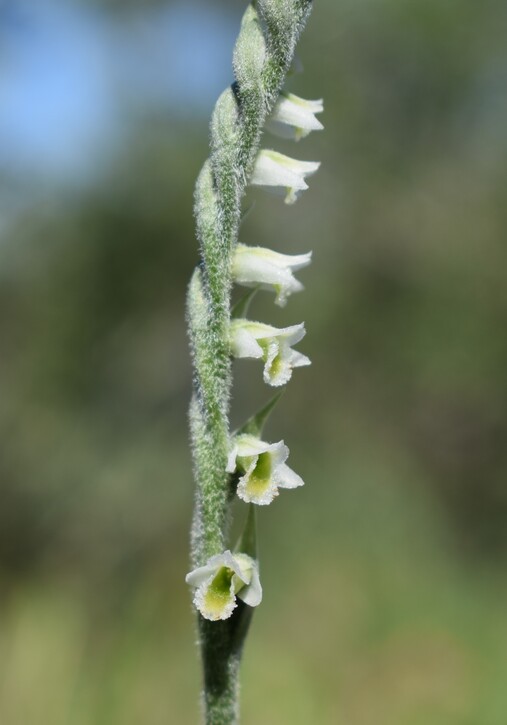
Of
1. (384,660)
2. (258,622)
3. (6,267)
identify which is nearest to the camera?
(384,660)

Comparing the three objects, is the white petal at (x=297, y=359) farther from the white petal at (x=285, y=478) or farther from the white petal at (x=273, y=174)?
the white petal at (x=273, y=174)

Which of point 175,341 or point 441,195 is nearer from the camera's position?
point 175,341

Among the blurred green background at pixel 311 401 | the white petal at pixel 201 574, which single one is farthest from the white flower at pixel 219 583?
the blurred green background at pixel 311 401

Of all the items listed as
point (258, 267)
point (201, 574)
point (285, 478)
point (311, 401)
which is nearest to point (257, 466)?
point (285, 478)

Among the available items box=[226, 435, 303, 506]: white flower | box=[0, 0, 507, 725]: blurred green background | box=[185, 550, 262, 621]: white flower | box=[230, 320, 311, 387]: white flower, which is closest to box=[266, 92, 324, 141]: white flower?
box=[230, 320, 311, 387]: white flower

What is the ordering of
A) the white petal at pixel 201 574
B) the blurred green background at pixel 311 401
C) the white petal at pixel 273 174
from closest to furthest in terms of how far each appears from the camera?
1. the white petal at pixel 201 574
2. the white petal at pixel 273 174
3. the blurred green background at pixel 311 401

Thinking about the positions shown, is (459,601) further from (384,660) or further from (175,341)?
(175,341)

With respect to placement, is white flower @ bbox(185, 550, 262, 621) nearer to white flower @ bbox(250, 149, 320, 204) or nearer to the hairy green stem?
the hairy green stem

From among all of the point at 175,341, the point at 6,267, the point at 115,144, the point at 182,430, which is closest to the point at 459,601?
the point at 182,430
